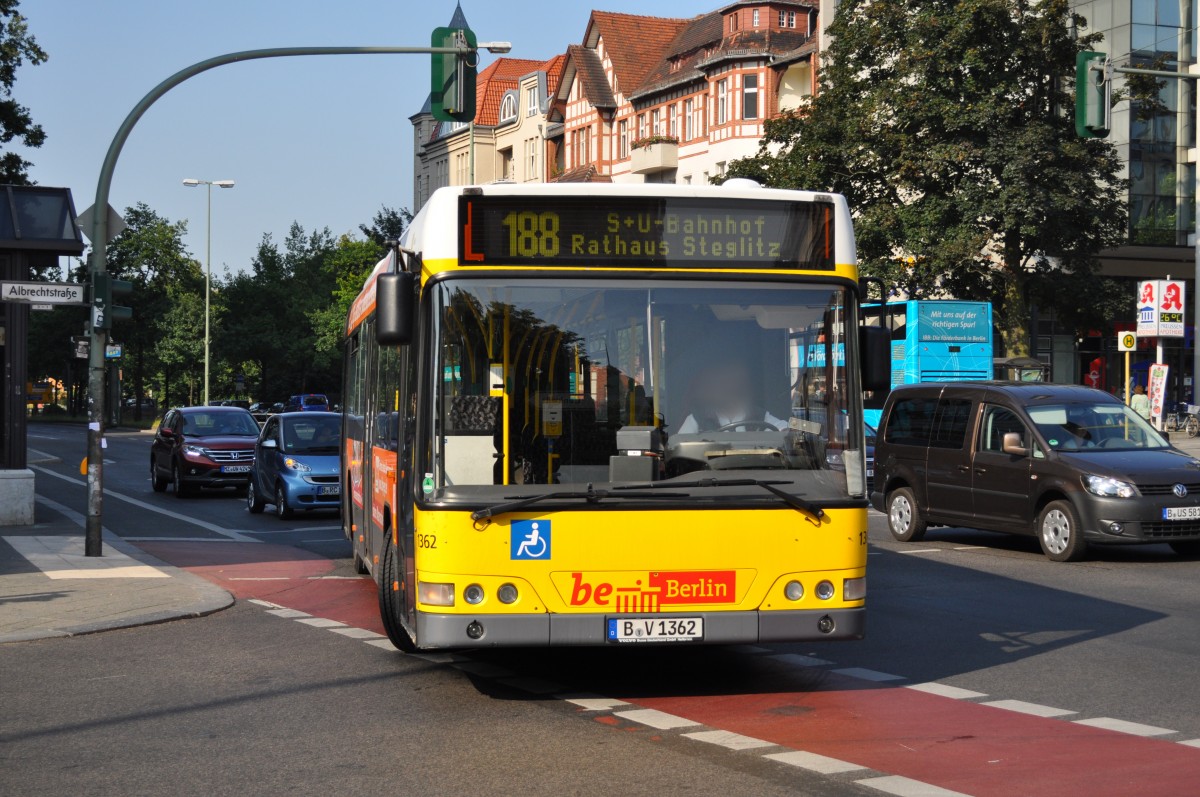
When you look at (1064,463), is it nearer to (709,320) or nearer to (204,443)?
(709,320)

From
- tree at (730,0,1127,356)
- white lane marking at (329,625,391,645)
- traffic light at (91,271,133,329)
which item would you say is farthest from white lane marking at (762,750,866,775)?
tree at (730,0,1127,356)

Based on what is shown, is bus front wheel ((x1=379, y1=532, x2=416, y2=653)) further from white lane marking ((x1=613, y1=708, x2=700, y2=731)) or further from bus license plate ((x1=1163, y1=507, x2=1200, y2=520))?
bus license plate ((x1=1163, y1=507, x2=1200, y2=520))

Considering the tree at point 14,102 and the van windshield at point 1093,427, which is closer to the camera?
the van windshield at point 1093,427

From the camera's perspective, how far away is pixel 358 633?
39.4 feet

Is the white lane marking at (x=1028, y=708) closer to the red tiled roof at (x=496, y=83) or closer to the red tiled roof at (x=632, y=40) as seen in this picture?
the red tiled roof at (x=632, y=40)

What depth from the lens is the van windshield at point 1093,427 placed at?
17.5m

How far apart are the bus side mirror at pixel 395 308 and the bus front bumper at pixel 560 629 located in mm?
1457

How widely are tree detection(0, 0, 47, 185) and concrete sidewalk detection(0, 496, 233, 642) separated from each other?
2808cm

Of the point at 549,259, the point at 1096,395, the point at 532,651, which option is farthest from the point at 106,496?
the point at 549,259

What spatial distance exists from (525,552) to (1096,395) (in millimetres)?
11115

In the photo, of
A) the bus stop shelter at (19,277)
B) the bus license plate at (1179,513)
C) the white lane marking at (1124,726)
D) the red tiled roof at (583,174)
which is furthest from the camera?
the red tiled roof at (583,174)

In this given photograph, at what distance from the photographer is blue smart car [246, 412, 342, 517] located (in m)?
24.3

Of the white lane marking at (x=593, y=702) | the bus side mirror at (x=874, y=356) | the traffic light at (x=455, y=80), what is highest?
the traffic light at (x=455, y=80)

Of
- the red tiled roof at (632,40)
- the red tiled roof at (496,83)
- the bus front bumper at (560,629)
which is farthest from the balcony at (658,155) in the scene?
the bus front bumper at (560,629)
